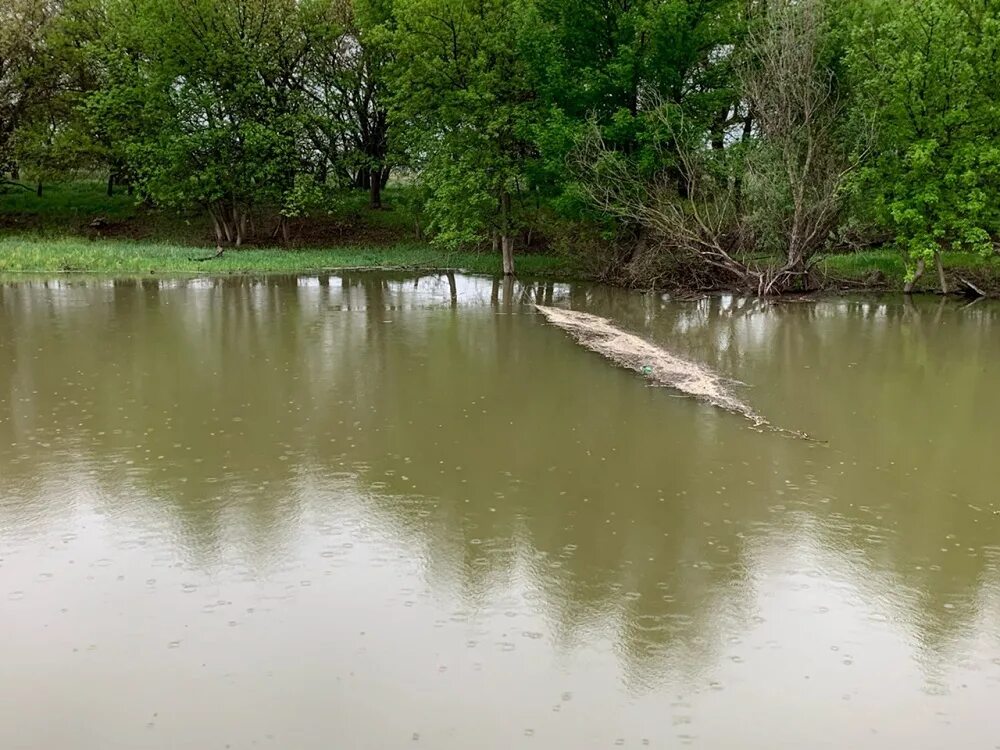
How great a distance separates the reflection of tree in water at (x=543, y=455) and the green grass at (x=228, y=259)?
892cm

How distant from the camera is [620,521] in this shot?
7.20 m

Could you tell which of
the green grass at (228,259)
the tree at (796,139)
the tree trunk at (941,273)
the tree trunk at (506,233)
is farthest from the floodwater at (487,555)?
the tree trunk at (506,233)

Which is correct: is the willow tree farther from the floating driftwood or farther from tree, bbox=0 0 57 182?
tree, bbox=0 0 57 182

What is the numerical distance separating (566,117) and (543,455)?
17.8 m

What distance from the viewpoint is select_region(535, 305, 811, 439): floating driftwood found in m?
10.9

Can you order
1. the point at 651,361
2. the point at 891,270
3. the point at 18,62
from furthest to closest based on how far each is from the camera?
the point at 18,62, the point at 891,270, the point at 651,361

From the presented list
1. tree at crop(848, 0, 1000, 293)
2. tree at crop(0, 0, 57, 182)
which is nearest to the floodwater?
tree at crop(848, 0, 1000, 293)

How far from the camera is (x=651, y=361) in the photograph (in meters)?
13.3

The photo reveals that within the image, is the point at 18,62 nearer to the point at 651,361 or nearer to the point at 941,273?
the point at 651,361

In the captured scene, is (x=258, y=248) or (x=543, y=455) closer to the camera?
(x=543, y=455)

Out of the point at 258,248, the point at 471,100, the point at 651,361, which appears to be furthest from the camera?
the point at 258,248

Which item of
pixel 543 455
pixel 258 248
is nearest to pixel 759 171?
pixel 543 455

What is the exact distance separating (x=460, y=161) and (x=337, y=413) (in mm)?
16945

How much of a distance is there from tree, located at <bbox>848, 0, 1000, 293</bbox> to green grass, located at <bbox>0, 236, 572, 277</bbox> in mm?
10337
